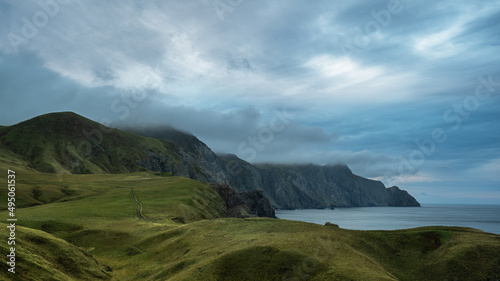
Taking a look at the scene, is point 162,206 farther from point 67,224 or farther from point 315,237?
point 315,237

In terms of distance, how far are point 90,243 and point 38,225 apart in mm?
20661

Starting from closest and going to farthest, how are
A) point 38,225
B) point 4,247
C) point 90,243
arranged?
point 4,247
point 90,243
point 38,225

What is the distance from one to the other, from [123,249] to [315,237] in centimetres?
3907

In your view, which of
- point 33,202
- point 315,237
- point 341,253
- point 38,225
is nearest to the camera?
point 341,253

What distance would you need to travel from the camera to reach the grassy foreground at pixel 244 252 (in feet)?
146

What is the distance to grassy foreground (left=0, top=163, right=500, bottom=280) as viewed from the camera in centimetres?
4441

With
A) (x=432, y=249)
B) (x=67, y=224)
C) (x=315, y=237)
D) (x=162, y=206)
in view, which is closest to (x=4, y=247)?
(x=315, y=237)

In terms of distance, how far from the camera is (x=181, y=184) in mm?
166625

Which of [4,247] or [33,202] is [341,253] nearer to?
[4,247]

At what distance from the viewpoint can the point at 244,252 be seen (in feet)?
159

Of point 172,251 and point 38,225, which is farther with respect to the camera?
point 38,225

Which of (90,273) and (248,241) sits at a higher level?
(248,241)

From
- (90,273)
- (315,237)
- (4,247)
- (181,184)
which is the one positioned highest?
(181,184)

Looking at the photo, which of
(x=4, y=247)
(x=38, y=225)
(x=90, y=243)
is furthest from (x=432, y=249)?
(x=38, y=225)
